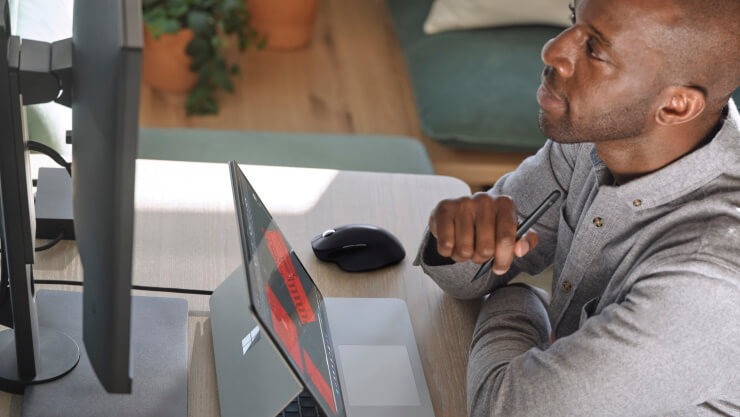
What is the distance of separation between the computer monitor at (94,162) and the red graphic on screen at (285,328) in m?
0.19

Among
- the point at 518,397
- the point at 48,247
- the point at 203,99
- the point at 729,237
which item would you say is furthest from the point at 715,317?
the point at 203,99

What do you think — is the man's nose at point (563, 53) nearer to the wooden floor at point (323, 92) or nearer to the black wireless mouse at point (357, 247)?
the black wireless mouse at point (357, 247)

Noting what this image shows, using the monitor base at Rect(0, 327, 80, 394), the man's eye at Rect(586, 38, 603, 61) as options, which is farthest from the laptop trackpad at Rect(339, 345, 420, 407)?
the man's eye at Rect(586, 38, 603, 61)

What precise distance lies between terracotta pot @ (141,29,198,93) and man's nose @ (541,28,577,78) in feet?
6.21

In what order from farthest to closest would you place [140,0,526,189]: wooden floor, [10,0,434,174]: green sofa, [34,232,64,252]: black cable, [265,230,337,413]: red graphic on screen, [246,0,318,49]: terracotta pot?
[246,0,318,49]: terracotta pot
[140,0,526,189]: wooden floor
[10,0,434,174]: green sofa
[34,232,64,252]: black cable
[265,230,337,413]: red graphic on screen

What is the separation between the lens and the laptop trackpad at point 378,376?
127cm

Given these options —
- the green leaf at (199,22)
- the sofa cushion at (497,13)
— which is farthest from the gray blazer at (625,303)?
the green leaf at (199,22)

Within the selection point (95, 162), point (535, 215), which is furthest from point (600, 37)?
point (95, 162)

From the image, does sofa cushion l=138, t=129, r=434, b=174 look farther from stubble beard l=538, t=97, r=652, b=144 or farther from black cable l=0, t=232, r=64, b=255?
stubble beard l=538, t=97, r=652, b=144

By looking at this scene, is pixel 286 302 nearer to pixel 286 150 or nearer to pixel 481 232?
pixel 481 232

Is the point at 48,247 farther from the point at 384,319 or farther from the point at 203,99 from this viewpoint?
the point at 203,99

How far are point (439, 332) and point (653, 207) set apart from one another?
0.34m

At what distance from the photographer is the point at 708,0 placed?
1.19m

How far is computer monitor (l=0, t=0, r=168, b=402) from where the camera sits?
788 millimetres
